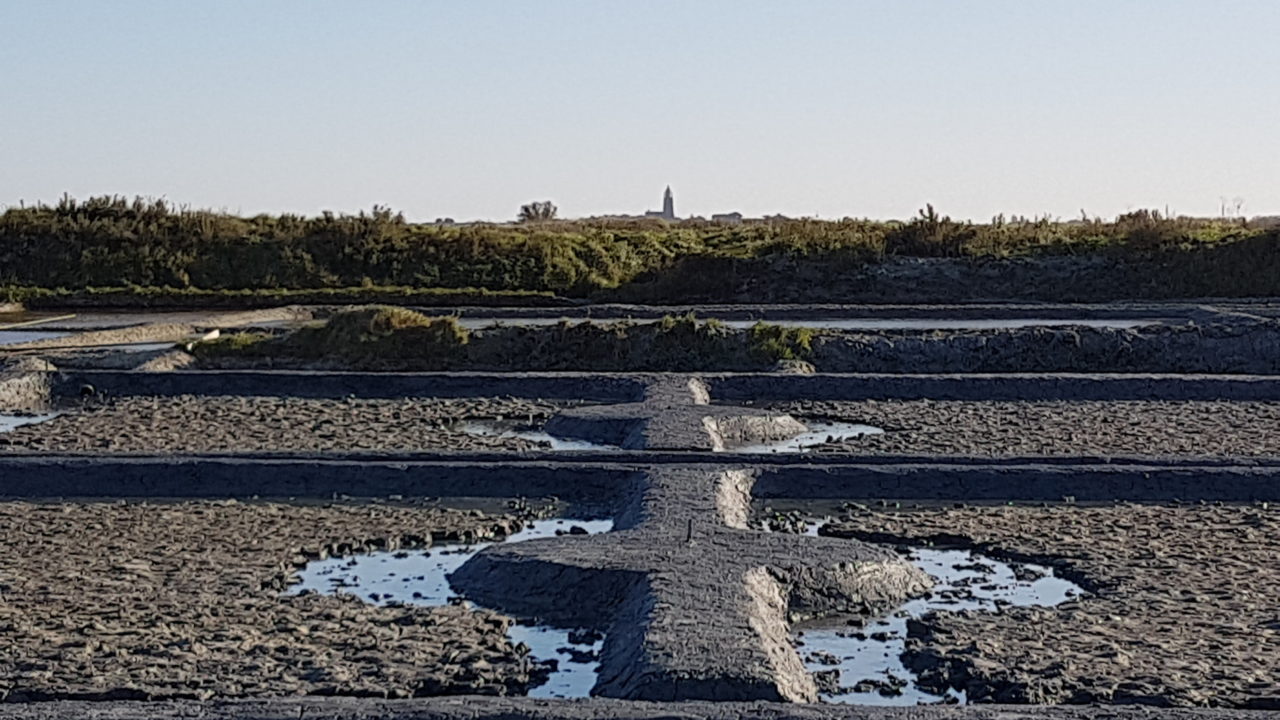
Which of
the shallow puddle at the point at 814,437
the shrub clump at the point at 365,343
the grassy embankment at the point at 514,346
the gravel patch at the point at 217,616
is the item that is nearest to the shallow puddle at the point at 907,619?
the gravel patch at the point at 217,616

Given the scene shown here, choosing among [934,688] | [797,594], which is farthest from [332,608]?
[934,688]

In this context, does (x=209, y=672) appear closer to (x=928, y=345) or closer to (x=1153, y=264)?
(x=928, y=345)

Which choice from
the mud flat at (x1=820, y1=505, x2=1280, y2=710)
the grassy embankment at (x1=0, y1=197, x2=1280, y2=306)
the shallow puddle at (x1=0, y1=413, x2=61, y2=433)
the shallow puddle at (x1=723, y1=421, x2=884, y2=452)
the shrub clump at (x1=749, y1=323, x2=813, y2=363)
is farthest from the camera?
the grassy embankment at (x1=0, y1=197, x2=1280, y2=306)

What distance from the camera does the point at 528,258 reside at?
26.3 metres

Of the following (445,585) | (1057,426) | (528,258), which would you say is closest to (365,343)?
(1057,426)

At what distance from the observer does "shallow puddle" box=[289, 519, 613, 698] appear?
492cm

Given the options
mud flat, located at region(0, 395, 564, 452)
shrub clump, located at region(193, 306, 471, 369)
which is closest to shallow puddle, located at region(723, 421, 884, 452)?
mud flat, located at region(0, 395, 564, 452)

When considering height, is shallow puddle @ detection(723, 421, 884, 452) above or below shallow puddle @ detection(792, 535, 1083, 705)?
above

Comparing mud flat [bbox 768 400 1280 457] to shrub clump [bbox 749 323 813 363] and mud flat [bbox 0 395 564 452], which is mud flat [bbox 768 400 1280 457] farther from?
shrub clump [bbox 749 323 813 363]

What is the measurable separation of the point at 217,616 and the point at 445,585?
894 mm

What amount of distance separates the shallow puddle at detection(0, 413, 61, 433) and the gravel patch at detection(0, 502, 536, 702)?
3159 millimetres

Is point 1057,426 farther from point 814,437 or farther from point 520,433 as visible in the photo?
point 520,433

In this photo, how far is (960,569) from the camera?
640 centimetres

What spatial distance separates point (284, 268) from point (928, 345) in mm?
14057
